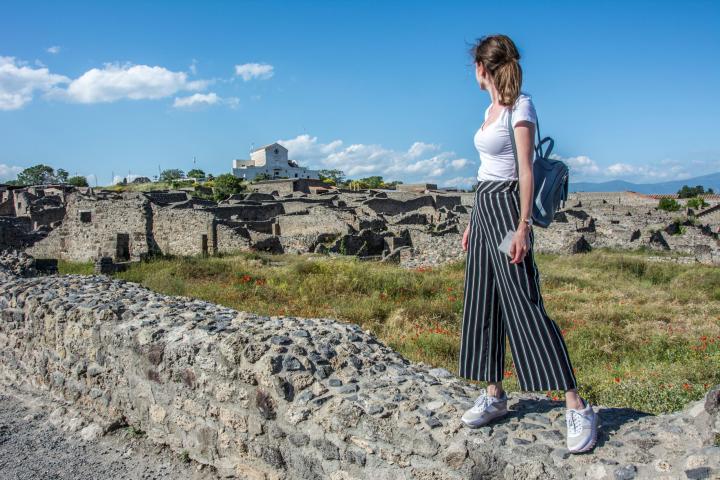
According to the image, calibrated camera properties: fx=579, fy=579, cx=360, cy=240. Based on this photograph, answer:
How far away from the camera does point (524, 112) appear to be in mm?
2697

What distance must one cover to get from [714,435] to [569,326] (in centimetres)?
670

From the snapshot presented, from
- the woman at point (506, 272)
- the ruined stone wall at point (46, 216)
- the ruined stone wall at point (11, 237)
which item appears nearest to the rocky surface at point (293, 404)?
the woman at point (506, 272)

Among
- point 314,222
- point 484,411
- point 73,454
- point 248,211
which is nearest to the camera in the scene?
point 484,411

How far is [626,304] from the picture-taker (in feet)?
35.0

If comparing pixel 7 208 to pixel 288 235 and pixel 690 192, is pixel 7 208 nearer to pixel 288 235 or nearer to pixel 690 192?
pixel 288 235

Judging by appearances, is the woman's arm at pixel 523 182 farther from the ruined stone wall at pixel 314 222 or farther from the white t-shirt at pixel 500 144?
the ruined stone wall at pixel 314 222

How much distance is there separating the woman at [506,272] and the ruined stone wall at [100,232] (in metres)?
15.9

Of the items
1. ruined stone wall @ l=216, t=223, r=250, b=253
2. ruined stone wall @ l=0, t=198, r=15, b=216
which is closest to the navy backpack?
ruined stone wall @ l=216, t=223, r=250, b=253

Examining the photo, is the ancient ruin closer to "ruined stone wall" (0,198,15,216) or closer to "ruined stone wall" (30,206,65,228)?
"ruined stone wall" (30,206,65,228)

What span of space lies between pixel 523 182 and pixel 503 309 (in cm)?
66

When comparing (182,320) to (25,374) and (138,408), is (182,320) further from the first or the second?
(25,374)

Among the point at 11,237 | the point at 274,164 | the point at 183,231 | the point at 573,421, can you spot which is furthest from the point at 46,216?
the point at 274,164

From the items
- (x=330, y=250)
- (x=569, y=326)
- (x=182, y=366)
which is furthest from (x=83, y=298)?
(x=330, y=250)

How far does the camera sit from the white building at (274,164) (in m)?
97.1
